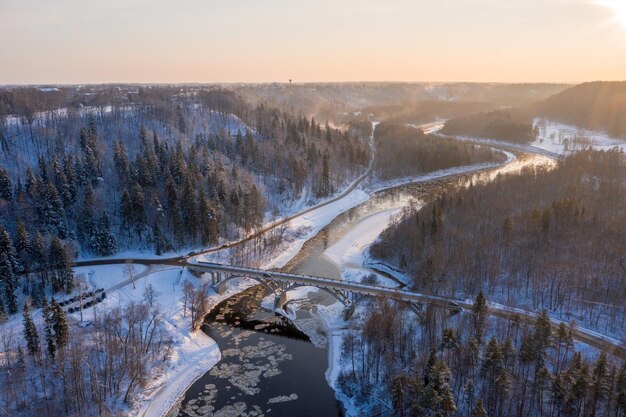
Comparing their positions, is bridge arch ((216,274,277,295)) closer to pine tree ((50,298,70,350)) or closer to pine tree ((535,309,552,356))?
pine tree ((50,298,70,350))

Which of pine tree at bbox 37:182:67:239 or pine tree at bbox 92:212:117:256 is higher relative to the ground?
pine tree at bbox 37:182:67:239

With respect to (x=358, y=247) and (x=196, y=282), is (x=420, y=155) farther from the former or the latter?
(x=196, y=282)

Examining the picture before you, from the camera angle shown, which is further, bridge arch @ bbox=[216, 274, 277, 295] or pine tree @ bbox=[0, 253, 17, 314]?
bridge arch @ bbox=[216, 274, 277, 295]

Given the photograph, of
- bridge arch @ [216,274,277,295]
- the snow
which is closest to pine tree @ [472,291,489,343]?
the snow

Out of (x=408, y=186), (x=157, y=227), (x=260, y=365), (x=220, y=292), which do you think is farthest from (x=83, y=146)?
(x=408, y=186)

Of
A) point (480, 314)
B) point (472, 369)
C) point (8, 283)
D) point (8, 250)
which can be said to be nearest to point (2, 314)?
point (8, 283)

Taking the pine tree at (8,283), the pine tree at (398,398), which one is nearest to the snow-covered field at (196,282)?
the pine tree at (8,283)

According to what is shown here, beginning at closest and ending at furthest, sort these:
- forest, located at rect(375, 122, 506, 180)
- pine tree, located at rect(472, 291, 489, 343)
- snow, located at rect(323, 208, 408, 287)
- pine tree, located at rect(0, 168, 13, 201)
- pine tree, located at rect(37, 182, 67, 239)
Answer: pine tree, located at rect(472, 291, 489, 343) → snow, located at rect(323, 208, 408, 287) → pine tree, located at rect(37, 182, 67, 239) → pine tree, located at rect(0, 168, 13, 201) → forest, located at rect(375, 122, 506, 180)

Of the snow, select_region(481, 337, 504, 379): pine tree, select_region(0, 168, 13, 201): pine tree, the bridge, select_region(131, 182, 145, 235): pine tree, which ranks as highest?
select_region(0, 168, 13, 201): pine tree
